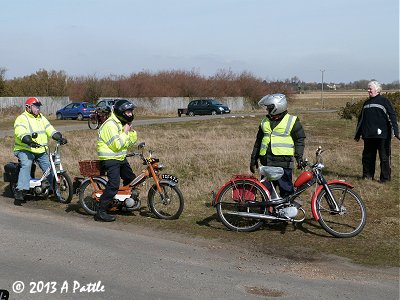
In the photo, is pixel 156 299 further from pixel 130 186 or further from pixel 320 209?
pixel 130 186

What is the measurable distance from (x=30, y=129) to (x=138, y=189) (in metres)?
2.46

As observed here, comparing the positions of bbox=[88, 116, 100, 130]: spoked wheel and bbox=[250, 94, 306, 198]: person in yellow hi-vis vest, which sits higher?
bbox=[250, 94, 306, 198]: person in yellow hi-vis vest

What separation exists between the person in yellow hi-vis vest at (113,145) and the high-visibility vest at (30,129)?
75.0 inches

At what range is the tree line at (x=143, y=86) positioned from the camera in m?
55.4

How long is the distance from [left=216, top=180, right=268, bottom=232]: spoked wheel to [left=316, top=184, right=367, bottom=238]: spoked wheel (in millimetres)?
782

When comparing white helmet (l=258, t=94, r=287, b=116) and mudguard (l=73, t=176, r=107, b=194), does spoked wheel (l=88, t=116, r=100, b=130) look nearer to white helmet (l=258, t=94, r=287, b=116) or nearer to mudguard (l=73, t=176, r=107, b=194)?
mudguard (l=73, t=176, r=107, b=194)

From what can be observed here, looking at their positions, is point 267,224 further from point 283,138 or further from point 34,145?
point 34,145

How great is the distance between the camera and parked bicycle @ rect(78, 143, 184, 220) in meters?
7.94

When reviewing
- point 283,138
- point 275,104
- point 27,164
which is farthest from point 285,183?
point 27,164

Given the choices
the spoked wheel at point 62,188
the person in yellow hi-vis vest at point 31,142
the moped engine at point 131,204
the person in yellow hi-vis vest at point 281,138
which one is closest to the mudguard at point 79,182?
the spoked wheel at point 62,188

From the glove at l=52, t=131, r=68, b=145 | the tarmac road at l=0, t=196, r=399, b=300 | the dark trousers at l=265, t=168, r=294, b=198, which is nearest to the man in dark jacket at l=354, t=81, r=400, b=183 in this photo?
the dark trousers at l=265, t=168, r=294, b=198

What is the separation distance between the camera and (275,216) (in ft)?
23.5

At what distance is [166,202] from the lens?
799 cm

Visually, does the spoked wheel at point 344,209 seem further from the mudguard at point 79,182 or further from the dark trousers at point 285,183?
the mudguard at point 79,182
